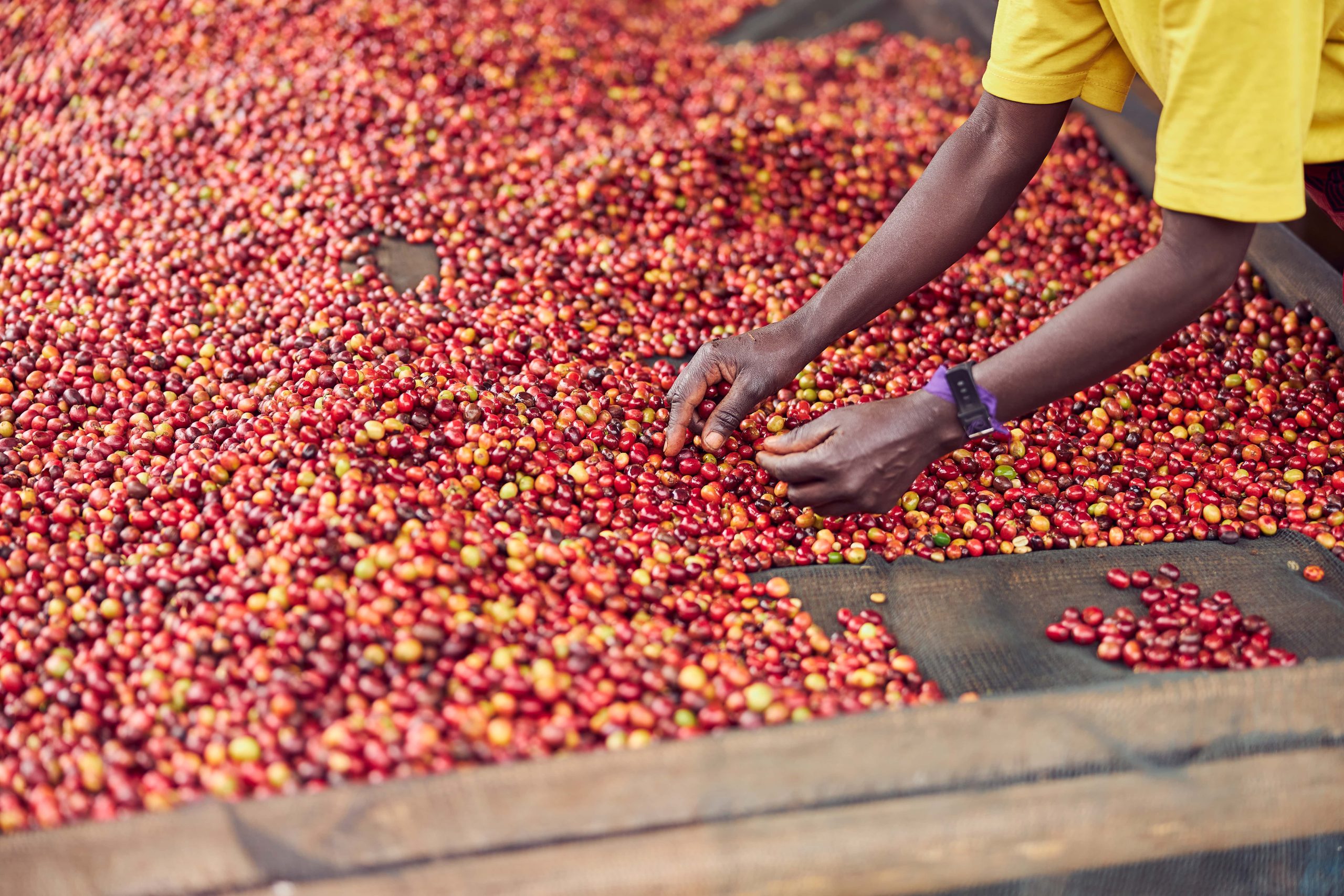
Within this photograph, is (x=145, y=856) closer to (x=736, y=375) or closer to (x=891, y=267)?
(x=736, y=375)

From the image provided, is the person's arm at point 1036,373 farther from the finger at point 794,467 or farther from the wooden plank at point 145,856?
the wooden plank at point 145,856

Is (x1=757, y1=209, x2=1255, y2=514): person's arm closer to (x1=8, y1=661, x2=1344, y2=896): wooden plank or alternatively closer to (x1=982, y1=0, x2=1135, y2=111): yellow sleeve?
(x1=982, y1=0, x2=1135, y2=111): yellow sleeve

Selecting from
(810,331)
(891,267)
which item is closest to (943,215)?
(891,267)

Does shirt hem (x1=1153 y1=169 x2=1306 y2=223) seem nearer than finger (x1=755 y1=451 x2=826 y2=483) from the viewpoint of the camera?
Yes

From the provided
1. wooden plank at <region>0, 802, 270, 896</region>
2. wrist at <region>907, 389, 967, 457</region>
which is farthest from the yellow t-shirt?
wooden plank at <region>0, 802, 270, 896</region>

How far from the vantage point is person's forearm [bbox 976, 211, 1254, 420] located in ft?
6.16

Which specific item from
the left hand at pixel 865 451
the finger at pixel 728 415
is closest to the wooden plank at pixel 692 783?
the left hand at pixel 865 451

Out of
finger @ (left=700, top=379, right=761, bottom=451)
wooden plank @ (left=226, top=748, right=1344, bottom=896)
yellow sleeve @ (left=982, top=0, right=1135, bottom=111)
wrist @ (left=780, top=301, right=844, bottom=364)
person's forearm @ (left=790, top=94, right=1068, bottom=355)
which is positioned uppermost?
yellow sleeve @ (left=982, top=0, right=1135, bottom=111)

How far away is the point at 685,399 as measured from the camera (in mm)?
2674

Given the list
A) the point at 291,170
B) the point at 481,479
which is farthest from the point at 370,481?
the point at 291,170

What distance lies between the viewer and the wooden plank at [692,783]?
160 cm

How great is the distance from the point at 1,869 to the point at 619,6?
215 inches

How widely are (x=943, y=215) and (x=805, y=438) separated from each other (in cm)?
78

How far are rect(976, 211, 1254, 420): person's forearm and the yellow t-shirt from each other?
0.10 m
